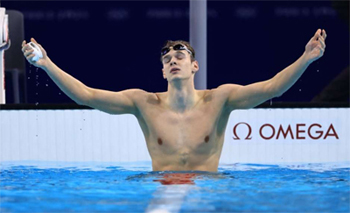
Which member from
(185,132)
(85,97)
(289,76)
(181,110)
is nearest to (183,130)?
(185,132)

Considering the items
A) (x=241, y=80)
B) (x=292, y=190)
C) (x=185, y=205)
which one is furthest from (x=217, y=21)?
(x=185, y=205)

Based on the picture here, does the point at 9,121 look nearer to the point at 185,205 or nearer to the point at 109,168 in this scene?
the point at 109,168

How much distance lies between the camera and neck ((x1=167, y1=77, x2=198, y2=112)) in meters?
4.59

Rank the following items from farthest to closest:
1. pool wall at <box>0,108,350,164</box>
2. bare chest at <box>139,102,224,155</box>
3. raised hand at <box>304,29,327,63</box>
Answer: pool wall at <box>0,108,350,164</box>
bare chest at <box>139,102,224,155</box>
raised hand at <box>304,29,327,63</box>

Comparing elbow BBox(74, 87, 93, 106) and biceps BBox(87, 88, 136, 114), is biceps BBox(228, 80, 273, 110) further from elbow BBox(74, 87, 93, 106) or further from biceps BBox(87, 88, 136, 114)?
elbow BBox(74, 87, 93, 106)

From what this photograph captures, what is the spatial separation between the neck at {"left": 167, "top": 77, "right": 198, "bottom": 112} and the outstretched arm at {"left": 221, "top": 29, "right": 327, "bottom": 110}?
23 centimetres

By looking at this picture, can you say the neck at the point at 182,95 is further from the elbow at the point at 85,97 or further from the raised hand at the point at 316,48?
the raised hand at the point at 316,48

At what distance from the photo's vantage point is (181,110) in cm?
471

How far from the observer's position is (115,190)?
3.99m

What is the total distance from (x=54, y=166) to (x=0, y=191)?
202 centimetres

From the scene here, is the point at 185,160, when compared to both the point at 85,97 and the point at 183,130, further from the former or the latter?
the point at 85,97

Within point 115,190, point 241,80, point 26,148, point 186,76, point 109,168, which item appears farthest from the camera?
point 241,80

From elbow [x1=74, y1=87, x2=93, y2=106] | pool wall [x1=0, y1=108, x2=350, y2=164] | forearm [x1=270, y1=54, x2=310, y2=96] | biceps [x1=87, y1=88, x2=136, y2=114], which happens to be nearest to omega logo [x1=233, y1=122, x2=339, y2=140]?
pool wall [x1=0, y1=108, x2=350, y2=164]

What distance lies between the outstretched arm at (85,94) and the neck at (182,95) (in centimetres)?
25
